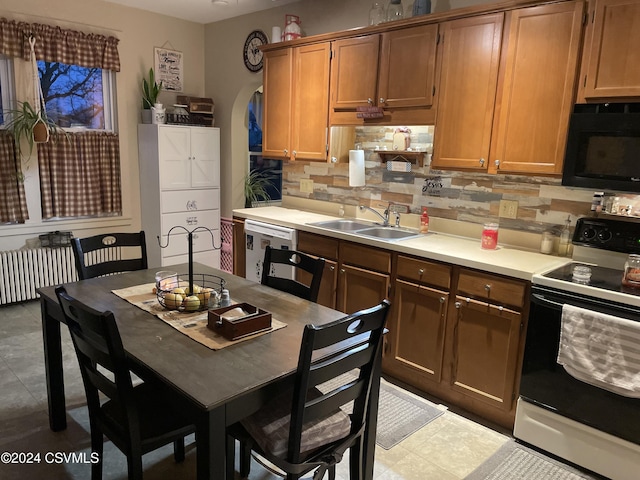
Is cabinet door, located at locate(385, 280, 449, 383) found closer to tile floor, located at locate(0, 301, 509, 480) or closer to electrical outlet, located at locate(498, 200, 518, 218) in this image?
tile floor, located at locate(0, 301, 509, 480)

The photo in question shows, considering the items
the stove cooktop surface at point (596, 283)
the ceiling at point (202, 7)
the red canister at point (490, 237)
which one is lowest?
the stove cooktop surface at point (596, 283)

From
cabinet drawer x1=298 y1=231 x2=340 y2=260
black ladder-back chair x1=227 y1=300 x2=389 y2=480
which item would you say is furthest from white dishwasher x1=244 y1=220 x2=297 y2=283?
black ladder-back chair x1=227 y1=300 x2=389 y2=480

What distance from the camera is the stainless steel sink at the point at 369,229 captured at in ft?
11.1

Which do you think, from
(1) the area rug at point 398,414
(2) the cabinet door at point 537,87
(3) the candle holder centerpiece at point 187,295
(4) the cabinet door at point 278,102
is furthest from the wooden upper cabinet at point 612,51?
(4) the cabinet door at point 278,102

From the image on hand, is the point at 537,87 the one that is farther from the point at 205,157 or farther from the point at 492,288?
the point at 205,157

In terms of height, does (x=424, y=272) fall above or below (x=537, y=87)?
below

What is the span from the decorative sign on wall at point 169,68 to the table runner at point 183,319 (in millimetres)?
3285

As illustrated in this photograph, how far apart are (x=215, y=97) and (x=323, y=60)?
1963mm

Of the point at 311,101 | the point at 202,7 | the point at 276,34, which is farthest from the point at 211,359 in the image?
the point at 202,7

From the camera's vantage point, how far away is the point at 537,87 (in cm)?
250

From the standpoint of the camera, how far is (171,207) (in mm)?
4660

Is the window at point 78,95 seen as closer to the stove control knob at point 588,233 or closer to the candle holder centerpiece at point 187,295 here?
the candle holder centerpiece at point 187,295

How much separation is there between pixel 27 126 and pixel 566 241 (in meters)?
4.20

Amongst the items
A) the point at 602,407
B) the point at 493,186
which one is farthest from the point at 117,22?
the point at 602,407
